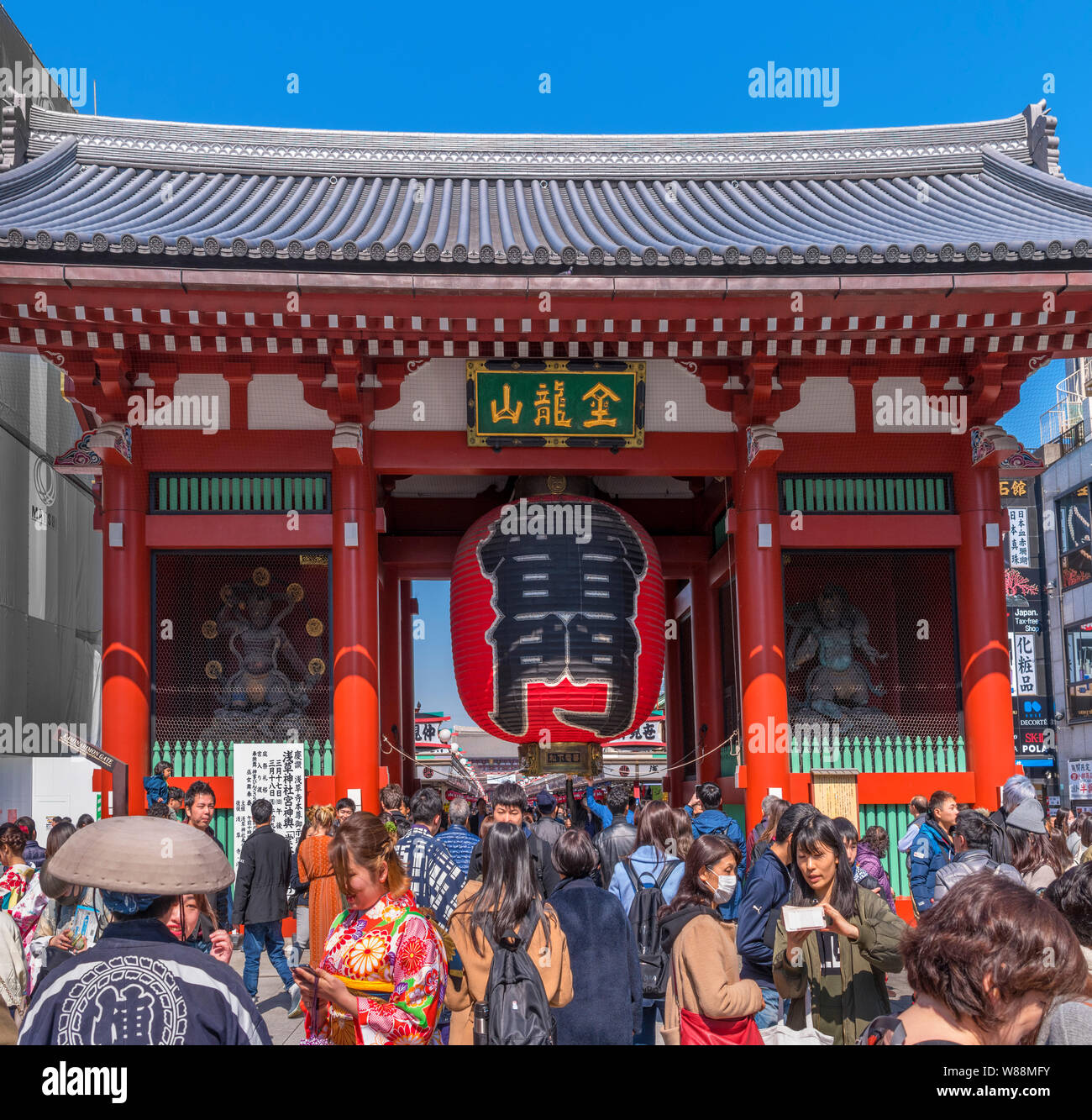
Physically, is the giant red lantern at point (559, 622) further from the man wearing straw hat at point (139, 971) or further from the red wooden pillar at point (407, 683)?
the man wearing straw hat at point (139, 971)

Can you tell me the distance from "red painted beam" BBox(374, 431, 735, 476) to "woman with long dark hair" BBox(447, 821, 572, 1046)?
26.0 feet

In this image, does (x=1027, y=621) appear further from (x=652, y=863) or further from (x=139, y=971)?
(x=139, y=971)

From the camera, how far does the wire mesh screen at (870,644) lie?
12320 millimetres

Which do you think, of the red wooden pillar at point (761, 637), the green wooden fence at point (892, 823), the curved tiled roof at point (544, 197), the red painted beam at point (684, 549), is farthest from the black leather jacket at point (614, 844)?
the red painted beam at point (684, 549)

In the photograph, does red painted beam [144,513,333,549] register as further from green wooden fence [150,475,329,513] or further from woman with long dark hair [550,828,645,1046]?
woman with long dark hair [550,828,645,1046]

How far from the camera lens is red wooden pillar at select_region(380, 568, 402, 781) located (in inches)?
588

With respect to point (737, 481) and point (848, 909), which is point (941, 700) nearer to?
point (737, 481)

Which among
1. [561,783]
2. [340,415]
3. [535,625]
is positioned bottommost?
[561,783]

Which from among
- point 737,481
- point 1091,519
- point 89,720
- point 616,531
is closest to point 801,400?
point 737,481

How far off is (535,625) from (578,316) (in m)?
3.00

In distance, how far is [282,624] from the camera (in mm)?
13141

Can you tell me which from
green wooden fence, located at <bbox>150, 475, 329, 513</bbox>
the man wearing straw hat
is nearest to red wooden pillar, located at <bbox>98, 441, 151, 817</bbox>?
green wooden fence, located at <bbox>150, 475, 329, 513</bbox>
